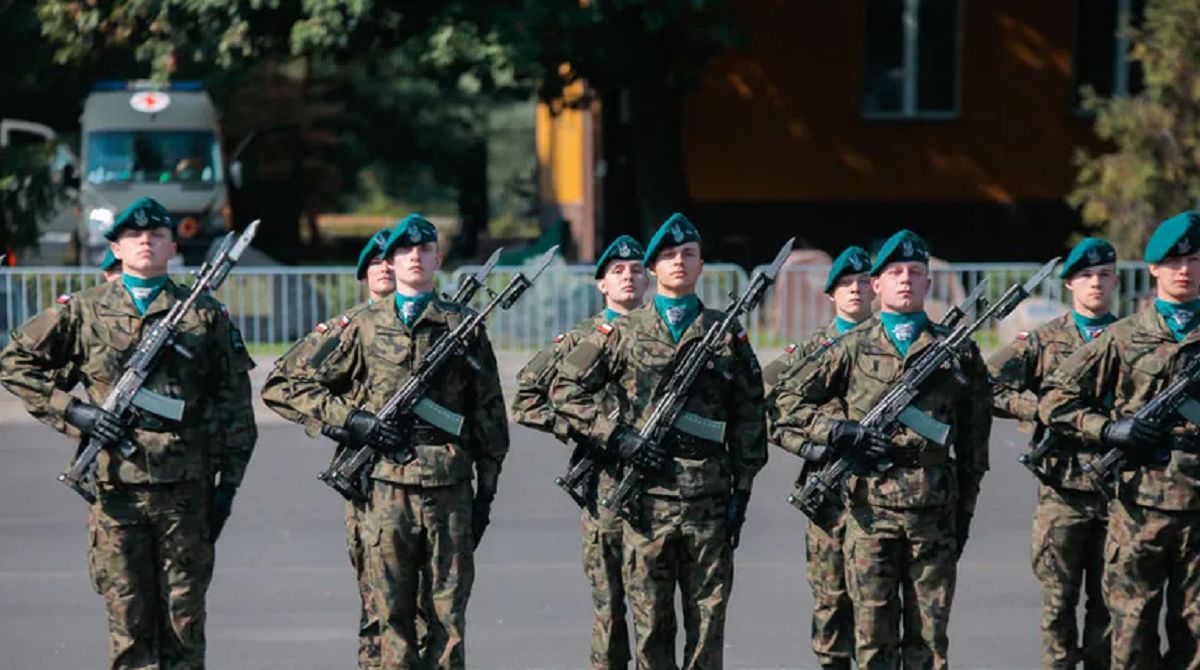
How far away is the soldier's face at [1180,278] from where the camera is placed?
26.7ft

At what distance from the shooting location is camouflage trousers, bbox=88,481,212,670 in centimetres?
815

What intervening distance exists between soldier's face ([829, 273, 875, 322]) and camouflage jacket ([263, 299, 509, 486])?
78.7 inches

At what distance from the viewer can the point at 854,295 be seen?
9703 mm

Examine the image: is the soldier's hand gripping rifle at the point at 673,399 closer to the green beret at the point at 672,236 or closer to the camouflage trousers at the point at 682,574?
the camouflage trousers at the point at 682,574

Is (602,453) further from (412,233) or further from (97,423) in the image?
(97,423)

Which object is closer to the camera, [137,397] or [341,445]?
[137,397]

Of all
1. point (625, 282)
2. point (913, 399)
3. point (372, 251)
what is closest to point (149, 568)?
point (372, 251)

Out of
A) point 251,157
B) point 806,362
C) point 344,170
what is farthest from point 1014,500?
point 344,170

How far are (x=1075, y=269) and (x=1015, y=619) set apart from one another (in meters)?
2.14

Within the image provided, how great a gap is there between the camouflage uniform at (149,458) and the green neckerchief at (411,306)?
0.71 meters

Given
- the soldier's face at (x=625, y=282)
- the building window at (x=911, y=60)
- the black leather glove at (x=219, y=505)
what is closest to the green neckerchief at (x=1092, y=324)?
the soldier's face at (x=625, y=282)

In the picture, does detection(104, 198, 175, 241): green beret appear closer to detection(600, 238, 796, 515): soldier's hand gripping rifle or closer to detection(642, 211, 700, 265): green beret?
detection(642, 211, 700, 265): green beret

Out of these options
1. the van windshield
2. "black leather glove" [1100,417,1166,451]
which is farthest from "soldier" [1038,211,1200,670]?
the van windshield

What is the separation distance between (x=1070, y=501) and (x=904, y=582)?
1122mm
